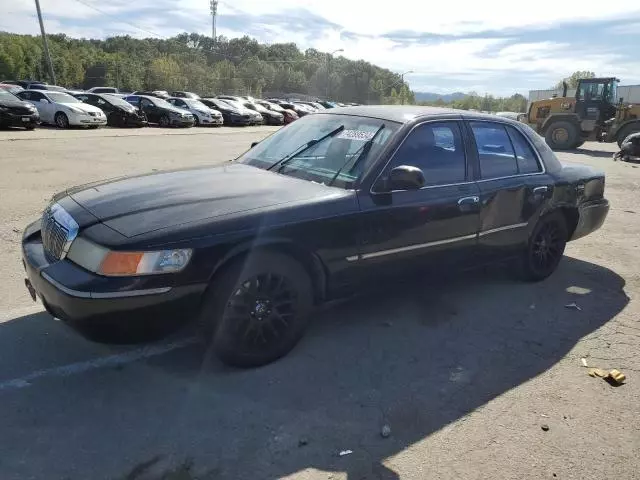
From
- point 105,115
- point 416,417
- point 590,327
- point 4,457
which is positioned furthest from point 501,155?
point 105,115

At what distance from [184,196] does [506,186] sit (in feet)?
8.69

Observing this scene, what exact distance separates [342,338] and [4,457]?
216cm

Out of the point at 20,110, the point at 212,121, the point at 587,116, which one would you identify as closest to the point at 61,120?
the point at 20,110

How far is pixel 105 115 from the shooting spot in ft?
75.2

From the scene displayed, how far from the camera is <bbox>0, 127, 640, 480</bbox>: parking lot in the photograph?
2.59 m

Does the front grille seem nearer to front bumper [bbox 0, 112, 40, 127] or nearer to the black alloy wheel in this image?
front bumper [bbox 0, 112, 40, 127]

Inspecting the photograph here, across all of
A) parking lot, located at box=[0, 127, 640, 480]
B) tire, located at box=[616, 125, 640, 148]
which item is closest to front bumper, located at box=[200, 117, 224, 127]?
tire, located at box=[616, 125, 640, 148]

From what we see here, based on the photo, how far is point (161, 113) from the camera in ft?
85.5

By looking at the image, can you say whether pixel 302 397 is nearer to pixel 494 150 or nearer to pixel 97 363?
pixel 97 363

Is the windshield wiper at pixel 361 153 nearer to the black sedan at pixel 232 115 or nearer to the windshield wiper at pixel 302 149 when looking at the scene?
the windshield wiper at pixel 302 149

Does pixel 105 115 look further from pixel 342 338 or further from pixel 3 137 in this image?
pixel 342 338

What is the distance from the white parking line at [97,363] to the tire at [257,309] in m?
0.54

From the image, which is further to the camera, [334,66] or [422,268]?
[334,66]

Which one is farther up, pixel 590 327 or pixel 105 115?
pixel 105 115
